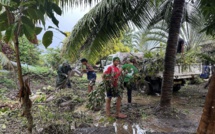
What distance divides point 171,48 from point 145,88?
3805 millimetres

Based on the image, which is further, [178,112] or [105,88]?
[178,112]

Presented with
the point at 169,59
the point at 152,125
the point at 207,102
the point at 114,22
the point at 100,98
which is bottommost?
the point at 152,125

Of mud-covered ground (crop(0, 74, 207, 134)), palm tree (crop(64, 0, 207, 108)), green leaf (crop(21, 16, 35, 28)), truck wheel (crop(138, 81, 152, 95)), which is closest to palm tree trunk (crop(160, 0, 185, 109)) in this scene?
palm tree (crop(64, 0, 207, 108))

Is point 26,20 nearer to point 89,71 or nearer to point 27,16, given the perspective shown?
point 27,16

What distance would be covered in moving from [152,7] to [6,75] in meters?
9.45

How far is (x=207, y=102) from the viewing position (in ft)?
5.96

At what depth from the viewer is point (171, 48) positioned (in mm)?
5910

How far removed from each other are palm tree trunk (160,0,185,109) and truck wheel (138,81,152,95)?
2.75 metres

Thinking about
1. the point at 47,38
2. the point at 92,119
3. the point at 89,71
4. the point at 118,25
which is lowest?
the point at 92,119

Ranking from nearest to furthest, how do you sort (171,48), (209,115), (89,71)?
(209,115) < (171,48) < (89,71)

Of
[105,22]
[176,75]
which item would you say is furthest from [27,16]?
[176,75]

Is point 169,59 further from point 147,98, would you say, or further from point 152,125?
point 147,98

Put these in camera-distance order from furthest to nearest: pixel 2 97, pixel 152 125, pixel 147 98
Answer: pixel 147 98 → pixel 2 97 → pixel 152 125

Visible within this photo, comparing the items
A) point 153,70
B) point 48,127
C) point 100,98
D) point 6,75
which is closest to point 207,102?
point 48,127
